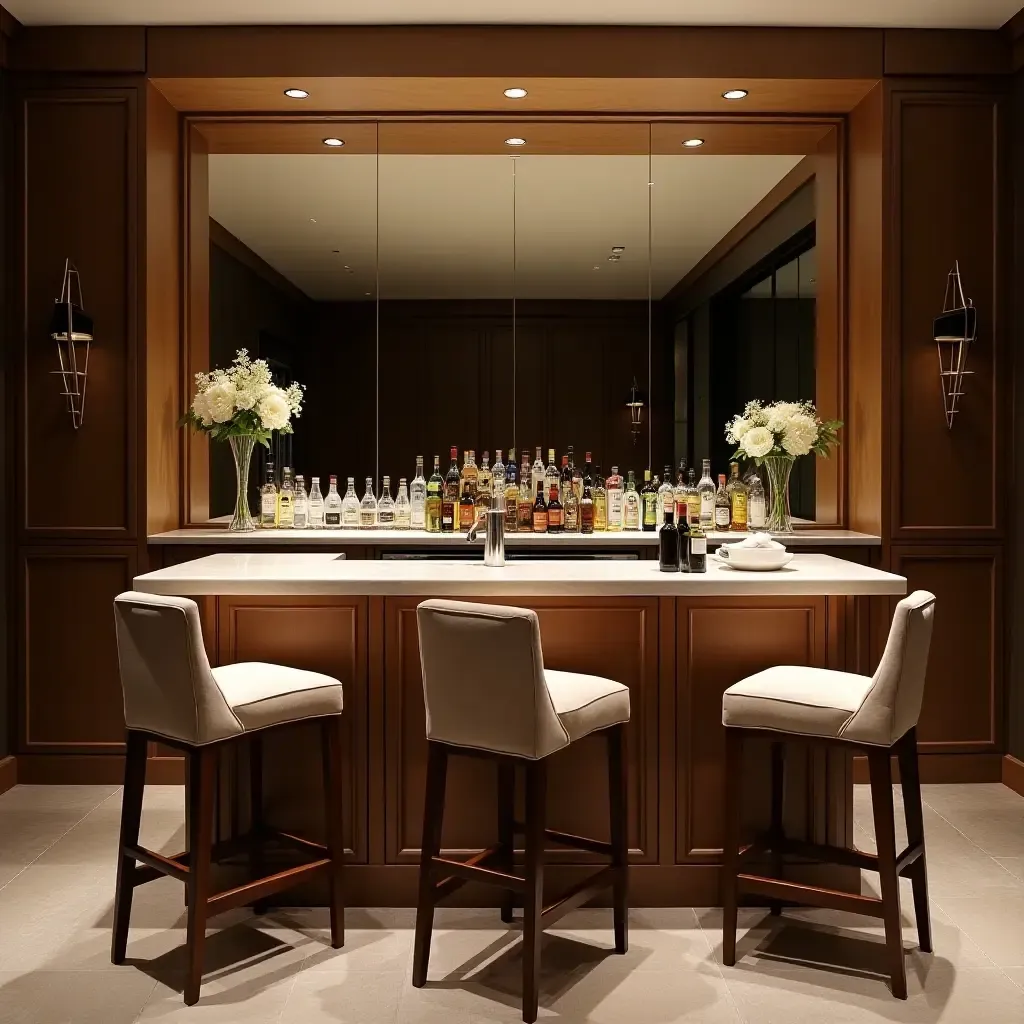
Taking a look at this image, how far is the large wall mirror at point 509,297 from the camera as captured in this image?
461 centimetres

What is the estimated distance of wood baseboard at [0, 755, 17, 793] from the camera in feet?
12.8

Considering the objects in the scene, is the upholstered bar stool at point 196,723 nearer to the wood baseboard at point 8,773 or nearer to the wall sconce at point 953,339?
the wood baseboard at point 8,773

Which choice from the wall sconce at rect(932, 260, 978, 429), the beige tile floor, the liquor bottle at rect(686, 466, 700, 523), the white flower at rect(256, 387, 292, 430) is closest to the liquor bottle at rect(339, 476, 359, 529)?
the white flower at rect(256, 387, 292, 430)

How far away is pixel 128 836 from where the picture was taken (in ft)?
A: 8.31

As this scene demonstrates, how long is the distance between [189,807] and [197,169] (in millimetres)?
3169

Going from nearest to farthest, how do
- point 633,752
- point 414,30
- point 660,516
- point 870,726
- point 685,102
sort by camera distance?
point 870,726 → point 633,752 → point 414,30 → point 685,102 → point 660,516

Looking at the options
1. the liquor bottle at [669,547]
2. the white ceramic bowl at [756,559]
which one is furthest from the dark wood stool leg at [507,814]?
the white ceramic bowl at [756,559]

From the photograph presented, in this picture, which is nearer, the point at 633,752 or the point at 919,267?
the point at 633,752

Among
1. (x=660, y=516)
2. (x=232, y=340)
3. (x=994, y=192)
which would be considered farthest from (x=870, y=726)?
(x=232, y=340)

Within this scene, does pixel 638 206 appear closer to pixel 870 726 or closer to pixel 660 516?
Result: pixel 660 516

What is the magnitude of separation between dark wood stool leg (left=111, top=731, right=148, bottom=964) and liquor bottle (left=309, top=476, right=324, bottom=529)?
209 cm

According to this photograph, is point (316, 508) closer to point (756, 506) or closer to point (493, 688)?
point (756, 506)

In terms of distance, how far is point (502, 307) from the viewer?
4.71 m

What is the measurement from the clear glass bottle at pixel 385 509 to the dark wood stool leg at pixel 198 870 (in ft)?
7.53
